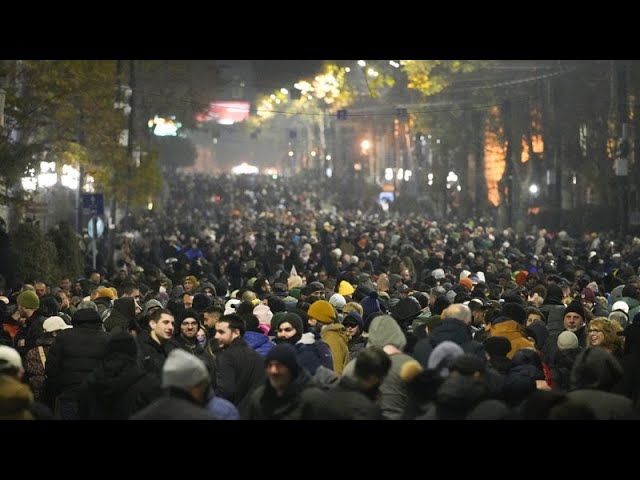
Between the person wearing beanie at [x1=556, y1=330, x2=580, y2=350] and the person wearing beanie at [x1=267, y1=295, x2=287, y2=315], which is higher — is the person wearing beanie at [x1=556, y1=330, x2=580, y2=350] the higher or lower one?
the lower one

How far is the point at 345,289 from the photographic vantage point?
20.3 meters

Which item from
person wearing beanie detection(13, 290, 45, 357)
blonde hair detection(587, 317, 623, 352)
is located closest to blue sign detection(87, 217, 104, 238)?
person wearing beanie detection(13, 290, 45, 357)

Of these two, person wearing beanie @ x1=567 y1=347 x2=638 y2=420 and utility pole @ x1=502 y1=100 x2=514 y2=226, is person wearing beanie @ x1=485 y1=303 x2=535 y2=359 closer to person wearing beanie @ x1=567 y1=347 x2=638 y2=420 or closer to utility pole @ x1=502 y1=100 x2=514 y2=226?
person wearing beanie @ x1=567 y1=347 x2=638 y2=420

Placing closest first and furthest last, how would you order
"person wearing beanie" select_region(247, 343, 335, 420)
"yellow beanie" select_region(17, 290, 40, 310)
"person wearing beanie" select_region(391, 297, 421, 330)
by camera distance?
"person wearing beanie" select_region(247, 343, 335, 420)
"person wearing beanie" select_region(391, 297, 421, 330)
"yellow beanie" select_region(17, 290, 40, 310)

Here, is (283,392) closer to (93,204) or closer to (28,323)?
(28,323)

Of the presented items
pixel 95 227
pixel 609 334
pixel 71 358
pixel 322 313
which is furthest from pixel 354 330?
pixel 95 227

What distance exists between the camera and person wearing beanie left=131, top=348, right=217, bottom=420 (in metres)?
7.45

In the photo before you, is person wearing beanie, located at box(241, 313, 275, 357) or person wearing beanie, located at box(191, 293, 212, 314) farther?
person wearing beanie, located at box(191, 293, 212, 314)

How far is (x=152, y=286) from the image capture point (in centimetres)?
2173

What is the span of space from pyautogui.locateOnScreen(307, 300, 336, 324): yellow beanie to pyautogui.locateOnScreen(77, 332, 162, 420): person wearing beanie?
3160 millimetres

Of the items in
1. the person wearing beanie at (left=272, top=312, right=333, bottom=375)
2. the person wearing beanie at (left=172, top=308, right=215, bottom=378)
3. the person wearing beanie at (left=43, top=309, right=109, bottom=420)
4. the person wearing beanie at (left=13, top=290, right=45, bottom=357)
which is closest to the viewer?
the person wearing beanie at (left=272, top=312, right=333, bottom=375)

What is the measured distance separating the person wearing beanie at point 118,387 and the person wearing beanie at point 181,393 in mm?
2125
